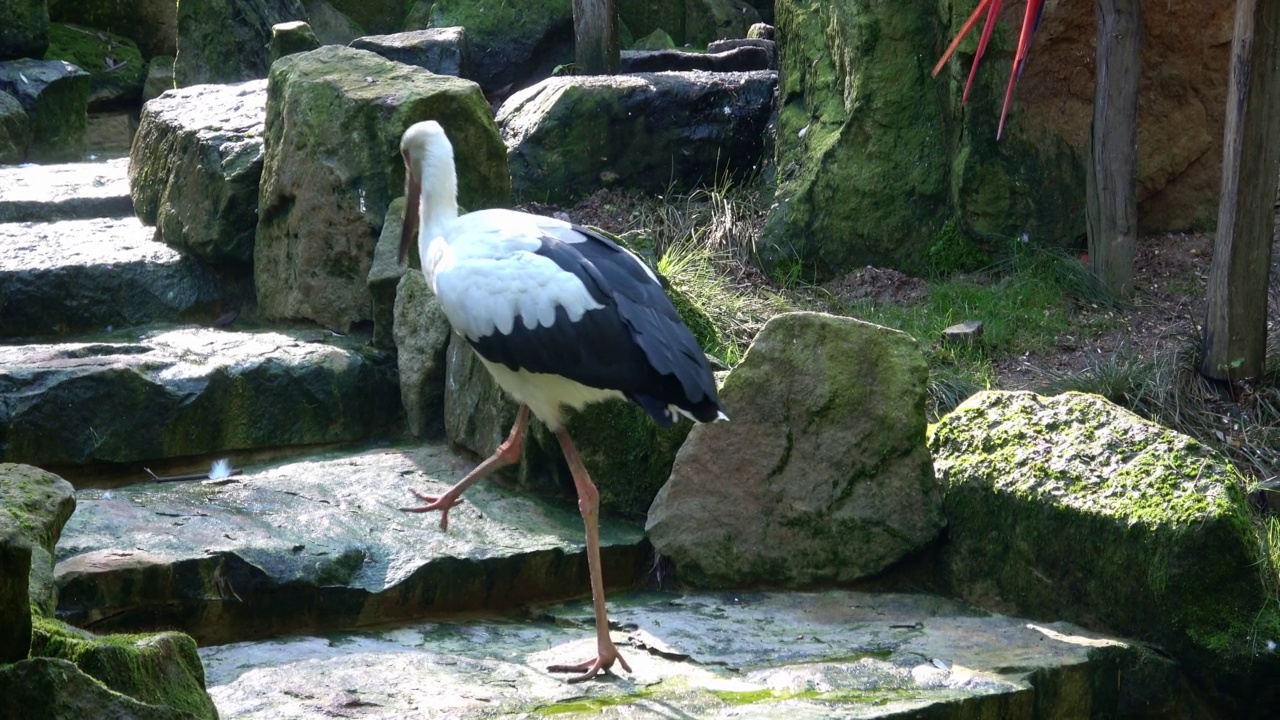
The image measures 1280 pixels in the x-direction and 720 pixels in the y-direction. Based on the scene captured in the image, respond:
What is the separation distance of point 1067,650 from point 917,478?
90 cm

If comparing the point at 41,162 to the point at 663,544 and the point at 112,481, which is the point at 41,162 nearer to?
the point at 112,481

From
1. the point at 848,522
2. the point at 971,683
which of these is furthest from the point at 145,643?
the point at 848,522

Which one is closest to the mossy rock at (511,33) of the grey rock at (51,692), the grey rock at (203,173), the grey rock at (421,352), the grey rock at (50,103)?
the grey rock at (50,103)

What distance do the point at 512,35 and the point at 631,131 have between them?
4.39 meters

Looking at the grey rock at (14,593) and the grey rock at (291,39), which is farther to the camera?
the grey rock at (291,39)

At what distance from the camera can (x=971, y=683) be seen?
4031 mm

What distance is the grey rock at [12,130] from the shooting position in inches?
373

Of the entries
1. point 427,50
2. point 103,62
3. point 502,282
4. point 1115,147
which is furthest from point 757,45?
point 502,282

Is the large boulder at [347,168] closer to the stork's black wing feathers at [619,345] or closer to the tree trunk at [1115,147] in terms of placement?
the stork's black wing feathers at [619,345]

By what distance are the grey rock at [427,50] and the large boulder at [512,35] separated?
2.26 meters

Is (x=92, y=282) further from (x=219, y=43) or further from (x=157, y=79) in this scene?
(x=157, y=79)

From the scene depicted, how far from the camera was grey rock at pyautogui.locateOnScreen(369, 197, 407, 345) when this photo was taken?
20.4 ft

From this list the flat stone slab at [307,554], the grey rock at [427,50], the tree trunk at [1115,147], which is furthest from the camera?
the grey rock at [427,50]

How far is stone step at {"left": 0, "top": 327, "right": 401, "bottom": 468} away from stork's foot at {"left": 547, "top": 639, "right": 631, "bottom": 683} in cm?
226
